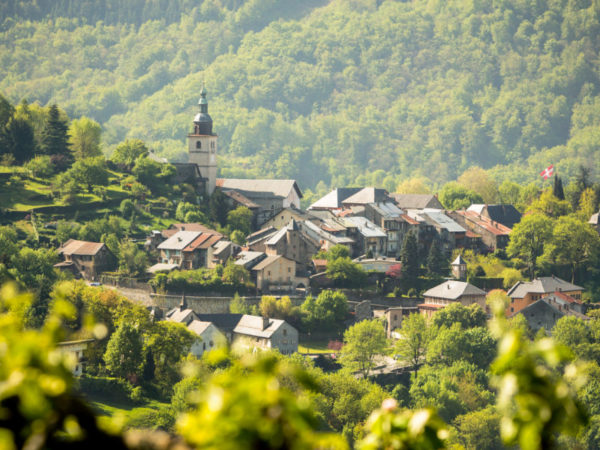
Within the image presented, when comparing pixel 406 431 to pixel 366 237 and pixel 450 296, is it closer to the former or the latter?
pixel 450 296

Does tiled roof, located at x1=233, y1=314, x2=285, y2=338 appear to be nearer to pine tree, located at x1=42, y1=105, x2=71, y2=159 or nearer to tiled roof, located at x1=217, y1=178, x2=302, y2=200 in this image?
tiled roof, located at x1=217, y1=178, x2=302, y2=200

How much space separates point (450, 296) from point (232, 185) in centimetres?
3601

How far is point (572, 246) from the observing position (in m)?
86.8

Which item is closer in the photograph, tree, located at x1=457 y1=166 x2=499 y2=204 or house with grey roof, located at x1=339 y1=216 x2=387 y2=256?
house with grey roof, located at x1=339 y1=216 x2=387 y2=256

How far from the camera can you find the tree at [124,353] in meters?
54.3

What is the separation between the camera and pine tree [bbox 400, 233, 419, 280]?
75.5 m

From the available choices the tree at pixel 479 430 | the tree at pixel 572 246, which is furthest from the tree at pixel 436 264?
the tree at pixel 479 430

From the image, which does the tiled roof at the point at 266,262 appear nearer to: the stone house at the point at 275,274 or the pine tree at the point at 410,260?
the stone house at the point at 275,274

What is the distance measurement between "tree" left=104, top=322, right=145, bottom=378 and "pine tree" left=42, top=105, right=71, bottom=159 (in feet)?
137

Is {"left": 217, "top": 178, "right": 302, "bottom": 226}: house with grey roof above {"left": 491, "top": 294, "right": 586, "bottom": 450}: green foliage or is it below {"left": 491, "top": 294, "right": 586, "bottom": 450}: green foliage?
below

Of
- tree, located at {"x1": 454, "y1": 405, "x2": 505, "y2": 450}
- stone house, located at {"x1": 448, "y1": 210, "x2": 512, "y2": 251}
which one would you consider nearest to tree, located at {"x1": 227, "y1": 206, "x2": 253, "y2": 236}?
stone house, located at {"x1": 448, "y1": 210, "x2": 512, "y2": 251}

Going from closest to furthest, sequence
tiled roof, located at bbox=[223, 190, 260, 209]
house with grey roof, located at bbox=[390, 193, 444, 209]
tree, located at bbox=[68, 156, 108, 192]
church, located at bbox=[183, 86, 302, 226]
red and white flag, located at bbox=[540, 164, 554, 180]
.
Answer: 1. tree, located at bbox=[68, 156, 108, 192]
2. tiled roof, located at bbox=[223, 190, 260, 209]
3. church, located at bbox=[183, 86, 302, 226]
4. house with grey roof, located at bbox=[390, 193, 444, 209]
5. red and white flag, located at bbox=[540, 164, 554, 180]

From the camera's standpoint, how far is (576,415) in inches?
175

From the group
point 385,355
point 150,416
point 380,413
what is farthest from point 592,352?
point 380,413
